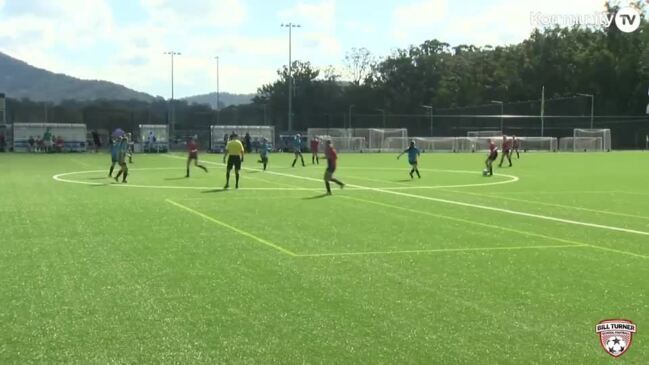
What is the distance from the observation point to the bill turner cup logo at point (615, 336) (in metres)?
5.97

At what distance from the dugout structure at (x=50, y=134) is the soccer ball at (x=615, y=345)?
60536mm

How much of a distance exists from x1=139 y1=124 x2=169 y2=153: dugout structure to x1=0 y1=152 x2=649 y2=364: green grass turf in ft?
157

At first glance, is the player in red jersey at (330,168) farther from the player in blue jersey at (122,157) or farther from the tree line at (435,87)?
the tree line at (435,87)

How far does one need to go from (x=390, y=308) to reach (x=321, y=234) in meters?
5.48

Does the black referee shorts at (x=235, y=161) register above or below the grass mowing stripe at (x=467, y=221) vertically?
above

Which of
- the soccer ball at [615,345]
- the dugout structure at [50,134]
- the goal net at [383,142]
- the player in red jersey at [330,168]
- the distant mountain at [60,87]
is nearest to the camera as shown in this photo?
the soccer ball at [615,345]

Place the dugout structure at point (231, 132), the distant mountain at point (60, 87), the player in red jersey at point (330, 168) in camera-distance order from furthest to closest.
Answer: the distant mountain at point (60, 87)
the dugout structure at point (231, 132)
the player in red jersey at point (330, 168)

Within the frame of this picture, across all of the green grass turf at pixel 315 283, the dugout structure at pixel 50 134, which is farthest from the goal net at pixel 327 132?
the green grass turf at pixel 315 283

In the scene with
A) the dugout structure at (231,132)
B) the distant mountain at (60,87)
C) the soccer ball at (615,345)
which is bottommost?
the soccer ball at (615,345)

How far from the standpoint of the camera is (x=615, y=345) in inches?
236

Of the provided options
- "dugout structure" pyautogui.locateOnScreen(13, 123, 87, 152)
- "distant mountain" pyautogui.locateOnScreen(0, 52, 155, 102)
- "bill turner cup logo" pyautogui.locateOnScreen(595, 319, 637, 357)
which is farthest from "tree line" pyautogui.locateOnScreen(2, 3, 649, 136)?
"bill turner cup logo" pyautogui.locateOnScreen(595, 319, 637, 357)

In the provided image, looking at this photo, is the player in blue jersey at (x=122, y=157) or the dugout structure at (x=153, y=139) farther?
the dugout structure at (x=153, y=139)

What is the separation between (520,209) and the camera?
17.8 meters

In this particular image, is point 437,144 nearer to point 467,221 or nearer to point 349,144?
point 349,144
